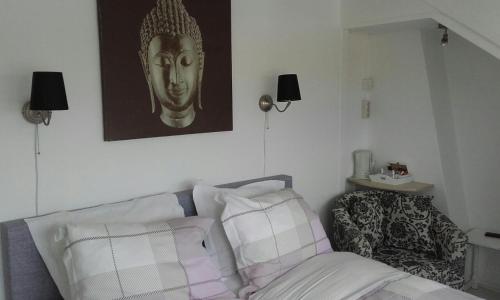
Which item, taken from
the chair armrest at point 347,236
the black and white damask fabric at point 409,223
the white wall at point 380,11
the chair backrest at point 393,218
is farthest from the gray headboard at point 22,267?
the white wall at point 380,11

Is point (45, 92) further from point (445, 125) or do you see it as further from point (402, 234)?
point (445, 125)

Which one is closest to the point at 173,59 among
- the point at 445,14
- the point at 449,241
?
the point at 445,14

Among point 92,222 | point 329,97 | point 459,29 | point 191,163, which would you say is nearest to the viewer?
point 92,222

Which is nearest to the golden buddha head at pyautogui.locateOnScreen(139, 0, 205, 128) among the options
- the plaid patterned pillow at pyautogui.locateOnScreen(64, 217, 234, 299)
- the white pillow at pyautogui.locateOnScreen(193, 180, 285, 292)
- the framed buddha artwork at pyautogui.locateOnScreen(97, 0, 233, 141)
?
the framed buddha artwork at pyautogui.locateOnScreen(97, 0, 233, 141)

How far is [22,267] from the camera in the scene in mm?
1799

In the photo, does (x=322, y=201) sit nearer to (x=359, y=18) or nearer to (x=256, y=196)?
(x=256, y=196)

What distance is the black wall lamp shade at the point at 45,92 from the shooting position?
175 centimetres

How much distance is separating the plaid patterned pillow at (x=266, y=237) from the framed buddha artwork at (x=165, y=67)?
1.79ft

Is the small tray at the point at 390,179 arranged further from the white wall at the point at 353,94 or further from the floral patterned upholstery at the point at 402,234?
the white wall at the point at 353,94

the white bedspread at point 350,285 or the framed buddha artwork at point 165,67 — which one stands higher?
the framed buddha artwork at point 165,67

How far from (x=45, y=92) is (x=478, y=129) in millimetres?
3138

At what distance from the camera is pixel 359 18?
3271 mm

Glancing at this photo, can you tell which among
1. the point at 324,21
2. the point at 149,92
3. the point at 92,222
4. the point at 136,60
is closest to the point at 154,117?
the point at 149,92

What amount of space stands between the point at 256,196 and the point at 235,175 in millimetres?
280
